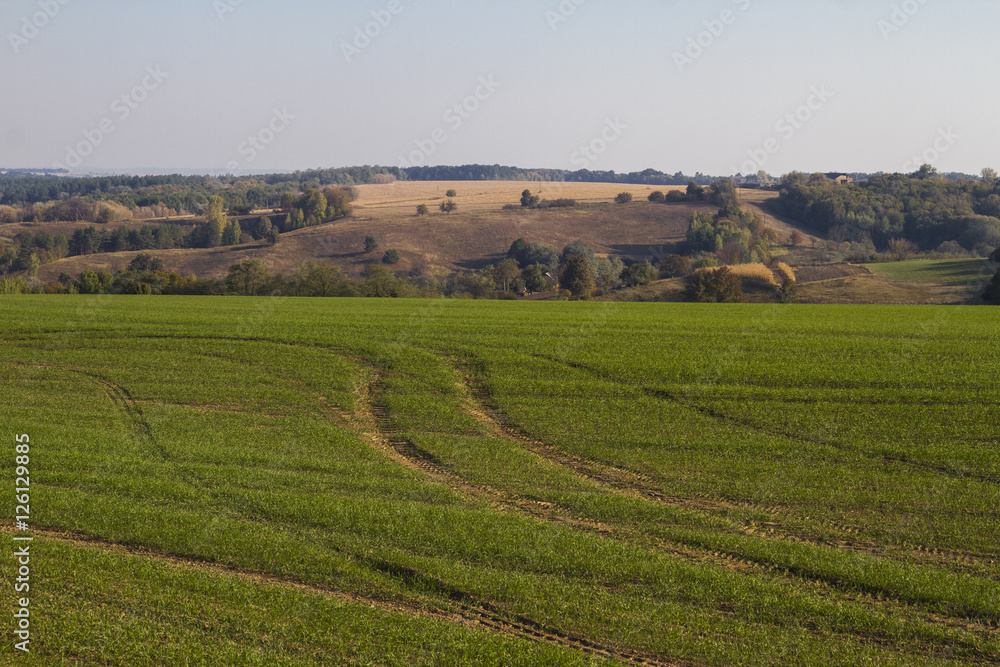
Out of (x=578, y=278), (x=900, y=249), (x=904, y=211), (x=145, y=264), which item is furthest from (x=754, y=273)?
(x=145, y=264)

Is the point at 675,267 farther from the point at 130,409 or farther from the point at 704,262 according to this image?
the point at 130,409

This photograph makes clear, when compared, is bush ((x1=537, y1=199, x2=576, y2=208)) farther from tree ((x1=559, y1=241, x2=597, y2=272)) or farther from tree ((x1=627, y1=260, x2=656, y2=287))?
tree ((x1=627, y1=260, x2=656, y2=287))

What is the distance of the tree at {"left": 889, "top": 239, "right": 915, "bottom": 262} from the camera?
99.7m

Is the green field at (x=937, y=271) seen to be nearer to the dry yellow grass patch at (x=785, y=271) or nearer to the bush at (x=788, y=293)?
the dry yellow grass patch at (x=785, y=271)

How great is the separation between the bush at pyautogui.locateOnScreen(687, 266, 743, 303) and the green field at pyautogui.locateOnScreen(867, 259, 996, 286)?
2683 centimetres

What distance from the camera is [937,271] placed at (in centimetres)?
8144

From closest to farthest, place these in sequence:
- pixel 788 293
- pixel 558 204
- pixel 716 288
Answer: pixel 716 288, pixel 788 293, pixel 558 204

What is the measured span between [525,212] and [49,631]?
5618 inches

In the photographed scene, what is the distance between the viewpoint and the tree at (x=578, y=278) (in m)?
77.1

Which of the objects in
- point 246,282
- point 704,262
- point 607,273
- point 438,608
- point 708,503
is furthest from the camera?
point 704,262

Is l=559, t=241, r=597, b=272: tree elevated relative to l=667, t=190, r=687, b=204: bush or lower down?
lower down

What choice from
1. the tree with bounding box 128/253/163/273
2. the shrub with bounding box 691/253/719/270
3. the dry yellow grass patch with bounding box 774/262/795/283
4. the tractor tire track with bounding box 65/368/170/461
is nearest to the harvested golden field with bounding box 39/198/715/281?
the tree with bounding box 128/253/163/273

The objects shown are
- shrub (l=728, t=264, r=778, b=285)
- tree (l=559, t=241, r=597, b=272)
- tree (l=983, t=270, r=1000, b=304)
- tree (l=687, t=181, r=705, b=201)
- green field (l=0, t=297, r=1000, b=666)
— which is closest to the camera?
green field (l=0, t=297, r=1000, b=666)

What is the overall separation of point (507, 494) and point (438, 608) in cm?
579
